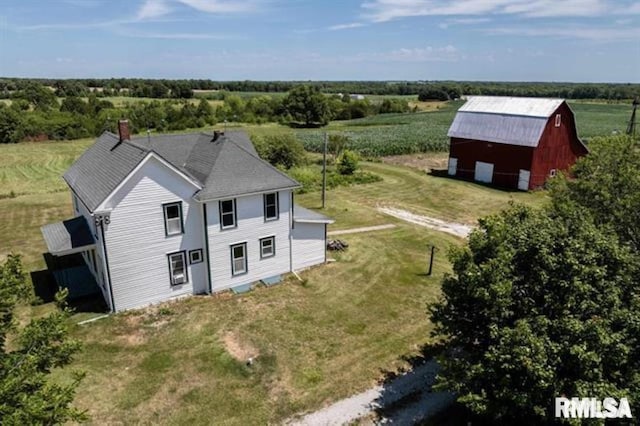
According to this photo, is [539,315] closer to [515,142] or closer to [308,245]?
[308,245]

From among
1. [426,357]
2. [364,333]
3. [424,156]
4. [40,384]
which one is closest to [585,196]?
[426,357]

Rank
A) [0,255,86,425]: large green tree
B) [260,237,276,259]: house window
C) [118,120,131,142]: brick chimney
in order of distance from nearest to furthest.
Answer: [0,255,86,425]: large green tree, [260,237,276,259]: house window, [118,120,131,142]: brick chimney

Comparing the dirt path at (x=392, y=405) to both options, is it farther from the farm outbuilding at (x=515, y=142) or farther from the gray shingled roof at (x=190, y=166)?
the farm outbuilding at (x=515, y=142)

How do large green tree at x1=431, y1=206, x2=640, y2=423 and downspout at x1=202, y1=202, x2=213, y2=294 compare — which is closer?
large green tree at x1=431, y1=206, x2=640, y2=423

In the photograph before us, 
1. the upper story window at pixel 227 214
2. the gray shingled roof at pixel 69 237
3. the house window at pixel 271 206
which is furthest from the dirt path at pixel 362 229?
the gray shingled roof at pixel 69 237

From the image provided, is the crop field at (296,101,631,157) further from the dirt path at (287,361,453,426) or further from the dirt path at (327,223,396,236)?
the dirt path at (287,361,453,426)

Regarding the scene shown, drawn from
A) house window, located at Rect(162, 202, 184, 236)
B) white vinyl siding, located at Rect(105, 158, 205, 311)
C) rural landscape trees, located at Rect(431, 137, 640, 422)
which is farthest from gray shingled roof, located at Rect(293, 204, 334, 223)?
rural landscape trees, located at Rect(431, 137, 640, 422)

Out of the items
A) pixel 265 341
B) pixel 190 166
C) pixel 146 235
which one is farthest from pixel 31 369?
pixel 190 166
